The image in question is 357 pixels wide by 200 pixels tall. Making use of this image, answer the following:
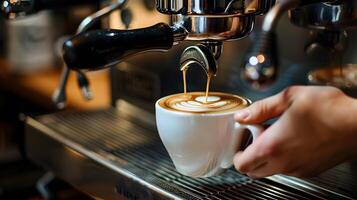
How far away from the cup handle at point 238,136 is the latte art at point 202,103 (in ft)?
0.07

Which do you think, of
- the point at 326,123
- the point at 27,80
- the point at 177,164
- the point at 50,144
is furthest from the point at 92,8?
the point at 326,123

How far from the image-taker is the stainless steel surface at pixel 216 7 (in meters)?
0.47

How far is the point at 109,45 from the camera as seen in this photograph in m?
0.45

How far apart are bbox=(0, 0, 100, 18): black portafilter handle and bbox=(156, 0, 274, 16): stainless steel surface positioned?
0.18m

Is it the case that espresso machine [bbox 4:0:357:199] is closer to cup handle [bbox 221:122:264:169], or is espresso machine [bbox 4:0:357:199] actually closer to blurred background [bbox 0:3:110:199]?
cup handle [bbox 221:122:264:169]

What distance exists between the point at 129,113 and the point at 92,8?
0.59m

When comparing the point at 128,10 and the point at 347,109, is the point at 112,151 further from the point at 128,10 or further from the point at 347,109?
the point at 347,109

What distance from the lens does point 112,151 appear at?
25.2 inches

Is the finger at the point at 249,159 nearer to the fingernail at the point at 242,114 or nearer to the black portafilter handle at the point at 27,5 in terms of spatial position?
the fingernail at the point at 242,114

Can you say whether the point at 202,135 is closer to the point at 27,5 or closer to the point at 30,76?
the point at 27,5

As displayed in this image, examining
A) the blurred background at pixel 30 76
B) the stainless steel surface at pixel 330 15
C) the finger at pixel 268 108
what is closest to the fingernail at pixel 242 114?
the finger at pixel 268 108

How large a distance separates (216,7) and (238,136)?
0.11 meters

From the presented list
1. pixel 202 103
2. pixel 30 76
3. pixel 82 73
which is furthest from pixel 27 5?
pixel 30 76

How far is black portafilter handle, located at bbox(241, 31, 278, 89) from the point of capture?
41 cm
